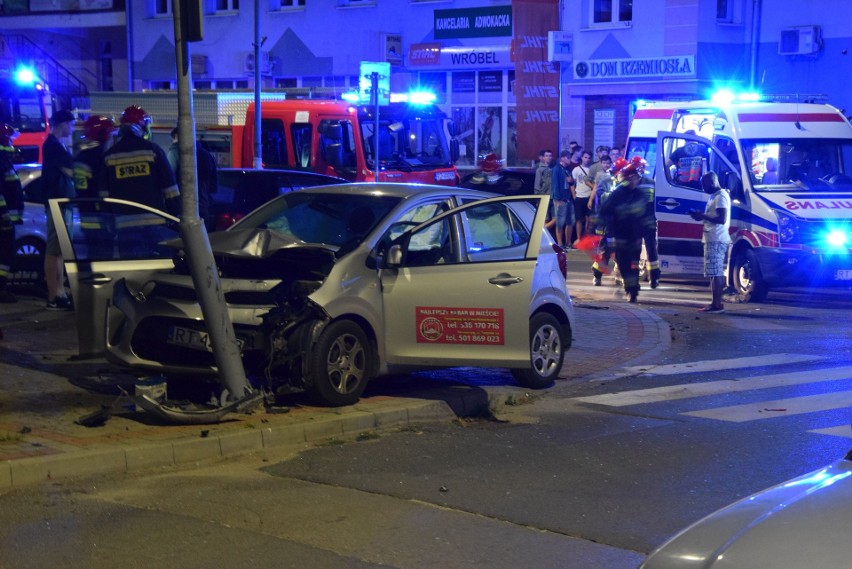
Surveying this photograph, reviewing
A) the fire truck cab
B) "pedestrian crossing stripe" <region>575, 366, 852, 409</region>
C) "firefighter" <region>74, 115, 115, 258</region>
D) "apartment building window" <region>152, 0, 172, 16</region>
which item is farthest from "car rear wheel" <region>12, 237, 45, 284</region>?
"apartment building window" <region>152, 0, 172, 16</region>

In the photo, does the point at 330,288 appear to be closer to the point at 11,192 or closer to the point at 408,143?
the point at 11,192

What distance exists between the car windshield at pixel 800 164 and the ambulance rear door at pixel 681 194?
1.61 feet

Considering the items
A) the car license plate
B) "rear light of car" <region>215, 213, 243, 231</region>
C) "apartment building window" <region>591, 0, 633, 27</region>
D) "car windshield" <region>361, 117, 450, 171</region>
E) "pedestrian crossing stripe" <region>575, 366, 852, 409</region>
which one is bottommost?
"pedestrian crossing stripe" <region>575, 366, 852, 409</region>

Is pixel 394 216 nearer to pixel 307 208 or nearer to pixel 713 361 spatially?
pixel 307 208

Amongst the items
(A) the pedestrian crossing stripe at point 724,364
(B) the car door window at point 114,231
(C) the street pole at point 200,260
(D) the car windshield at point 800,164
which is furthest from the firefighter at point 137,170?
(D) the car windshield at point 800,164

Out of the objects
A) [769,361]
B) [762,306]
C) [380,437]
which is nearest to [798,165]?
[762,306]

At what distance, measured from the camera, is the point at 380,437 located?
27.0 feet

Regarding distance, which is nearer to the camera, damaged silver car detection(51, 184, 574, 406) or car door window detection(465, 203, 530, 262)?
damaged silver car detection(51, 184, 574, 406)

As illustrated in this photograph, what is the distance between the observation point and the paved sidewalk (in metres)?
7.11

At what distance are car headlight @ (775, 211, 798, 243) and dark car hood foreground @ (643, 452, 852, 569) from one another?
12.5m

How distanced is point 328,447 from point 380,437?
0.48 metres

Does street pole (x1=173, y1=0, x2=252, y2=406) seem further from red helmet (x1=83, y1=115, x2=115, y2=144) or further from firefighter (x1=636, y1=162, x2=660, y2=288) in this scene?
firefighter (x1=636, y1=162, x2=660, y2=288)

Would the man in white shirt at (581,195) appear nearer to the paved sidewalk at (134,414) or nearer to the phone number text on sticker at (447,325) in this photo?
the paved sidewalk at (134,414)

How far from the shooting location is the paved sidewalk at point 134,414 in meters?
7.11
